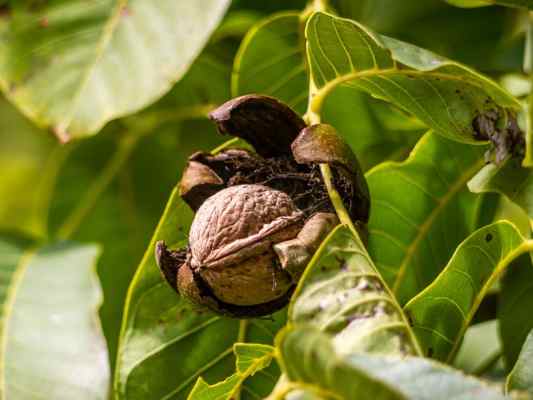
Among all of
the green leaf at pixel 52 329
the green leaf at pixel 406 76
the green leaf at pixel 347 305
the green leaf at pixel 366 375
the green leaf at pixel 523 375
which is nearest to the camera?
the green leaf at pixel 366 375

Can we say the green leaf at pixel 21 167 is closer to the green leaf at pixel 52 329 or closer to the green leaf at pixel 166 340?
the green leaf at pixel 52 329

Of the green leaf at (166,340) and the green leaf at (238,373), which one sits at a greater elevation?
the green leaf at (238,373)

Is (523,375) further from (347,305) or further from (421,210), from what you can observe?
(421,210)

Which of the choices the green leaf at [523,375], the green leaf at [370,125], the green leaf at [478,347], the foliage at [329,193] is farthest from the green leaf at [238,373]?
the green leaf at [478,347]

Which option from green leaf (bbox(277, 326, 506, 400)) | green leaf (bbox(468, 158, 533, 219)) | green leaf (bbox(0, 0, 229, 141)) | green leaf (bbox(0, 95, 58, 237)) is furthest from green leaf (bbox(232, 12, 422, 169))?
green leaf (bbox(0, 95, 58, 237))

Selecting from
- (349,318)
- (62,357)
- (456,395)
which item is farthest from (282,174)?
(62,357)

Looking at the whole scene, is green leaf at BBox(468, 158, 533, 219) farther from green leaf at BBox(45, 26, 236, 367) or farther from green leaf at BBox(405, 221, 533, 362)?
green leaf at BBox(45, 26, 236, 367)

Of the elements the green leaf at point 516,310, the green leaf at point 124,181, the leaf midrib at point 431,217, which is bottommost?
the green leaf at point 124,181

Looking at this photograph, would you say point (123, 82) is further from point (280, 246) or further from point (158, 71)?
point (280, 246)

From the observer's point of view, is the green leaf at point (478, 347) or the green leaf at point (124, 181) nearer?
the green leaf at point (478, 347)
